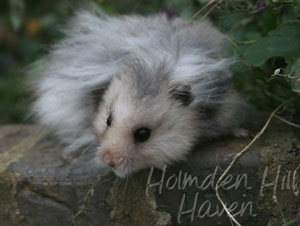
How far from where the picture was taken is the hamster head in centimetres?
257

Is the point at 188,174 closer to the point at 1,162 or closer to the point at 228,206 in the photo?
the point at 228,206

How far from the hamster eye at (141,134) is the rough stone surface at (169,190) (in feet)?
0.74

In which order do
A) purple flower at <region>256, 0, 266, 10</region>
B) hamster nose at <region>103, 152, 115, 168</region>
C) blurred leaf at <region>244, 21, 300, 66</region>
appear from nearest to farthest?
hamster nose at <region>103, 152, 115, 168</region> → blurred leaf at <region>244, 21, 300, 66</region> → purple flower at <region>256, 0, 266, 10</region>

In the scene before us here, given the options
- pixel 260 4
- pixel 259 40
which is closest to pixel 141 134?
pixel 259 40

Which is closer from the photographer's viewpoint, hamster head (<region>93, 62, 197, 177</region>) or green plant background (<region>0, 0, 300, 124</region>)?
hamster head (<region>93, 62, 197, 177</region>)

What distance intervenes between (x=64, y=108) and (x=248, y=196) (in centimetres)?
142

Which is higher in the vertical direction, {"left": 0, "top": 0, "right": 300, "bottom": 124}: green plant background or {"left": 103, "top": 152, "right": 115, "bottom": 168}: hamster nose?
{"left": 0, "top": 0, "right": 300, "bottom": 124}: green plant background

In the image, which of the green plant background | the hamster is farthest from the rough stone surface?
the green plant background

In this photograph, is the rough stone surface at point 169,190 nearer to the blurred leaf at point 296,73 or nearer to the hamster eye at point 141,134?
the hamster eye at point 141,134

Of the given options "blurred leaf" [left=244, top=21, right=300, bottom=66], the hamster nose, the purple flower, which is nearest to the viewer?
the hamster nose

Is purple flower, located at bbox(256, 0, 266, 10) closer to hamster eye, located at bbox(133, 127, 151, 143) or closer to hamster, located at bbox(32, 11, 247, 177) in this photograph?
hamster, located at bbox(32, 11, 247, 177)

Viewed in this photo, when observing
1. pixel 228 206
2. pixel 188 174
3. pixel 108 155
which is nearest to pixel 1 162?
pixel 108 155

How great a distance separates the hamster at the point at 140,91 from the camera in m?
2.60

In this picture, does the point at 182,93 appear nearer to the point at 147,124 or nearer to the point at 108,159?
the point at 147,124
